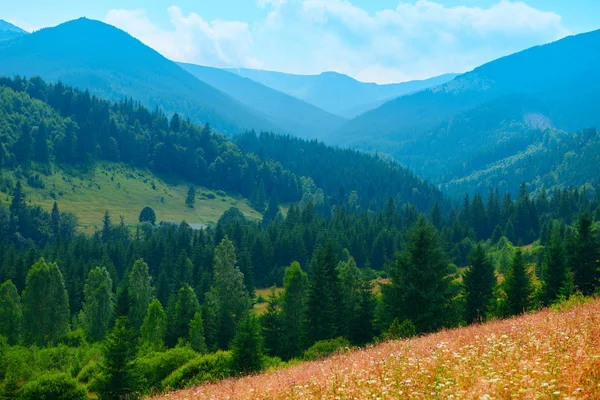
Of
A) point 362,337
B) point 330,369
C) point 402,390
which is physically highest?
point 402,390

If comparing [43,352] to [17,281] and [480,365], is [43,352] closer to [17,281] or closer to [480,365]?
[17,281]

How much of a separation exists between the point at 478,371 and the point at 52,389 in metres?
30.0

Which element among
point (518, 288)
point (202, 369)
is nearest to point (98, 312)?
point (202, 369)

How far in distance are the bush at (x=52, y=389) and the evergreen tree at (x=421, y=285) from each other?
29060mm

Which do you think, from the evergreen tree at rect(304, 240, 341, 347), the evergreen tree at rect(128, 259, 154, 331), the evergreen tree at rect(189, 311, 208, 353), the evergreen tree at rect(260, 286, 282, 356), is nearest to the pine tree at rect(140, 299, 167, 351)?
the evergreen tree at rect(189, 311, 208, 353)

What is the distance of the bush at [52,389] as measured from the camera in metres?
31.3

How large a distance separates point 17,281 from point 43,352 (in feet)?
157

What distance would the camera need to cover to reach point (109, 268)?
11044cm

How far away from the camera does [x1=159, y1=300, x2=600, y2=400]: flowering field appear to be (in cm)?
962

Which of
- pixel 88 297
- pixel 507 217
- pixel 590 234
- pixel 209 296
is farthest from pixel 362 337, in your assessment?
pixel 507 217

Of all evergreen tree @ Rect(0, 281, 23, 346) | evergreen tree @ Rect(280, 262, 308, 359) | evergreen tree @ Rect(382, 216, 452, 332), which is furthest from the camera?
evergreen tree @ Rect(0, 281, 23, 346)

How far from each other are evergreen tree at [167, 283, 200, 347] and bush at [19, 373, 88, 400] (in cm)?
3226

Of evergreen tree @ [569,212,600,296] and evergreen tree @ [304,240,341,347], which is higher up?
evergreen tree @ [569,212,600,296]

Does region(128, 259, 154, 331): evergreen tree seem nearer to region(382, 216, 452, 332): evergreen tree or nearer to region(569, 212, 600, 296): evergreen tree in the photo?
region(382, 216, 452, 332): evergreen tree
